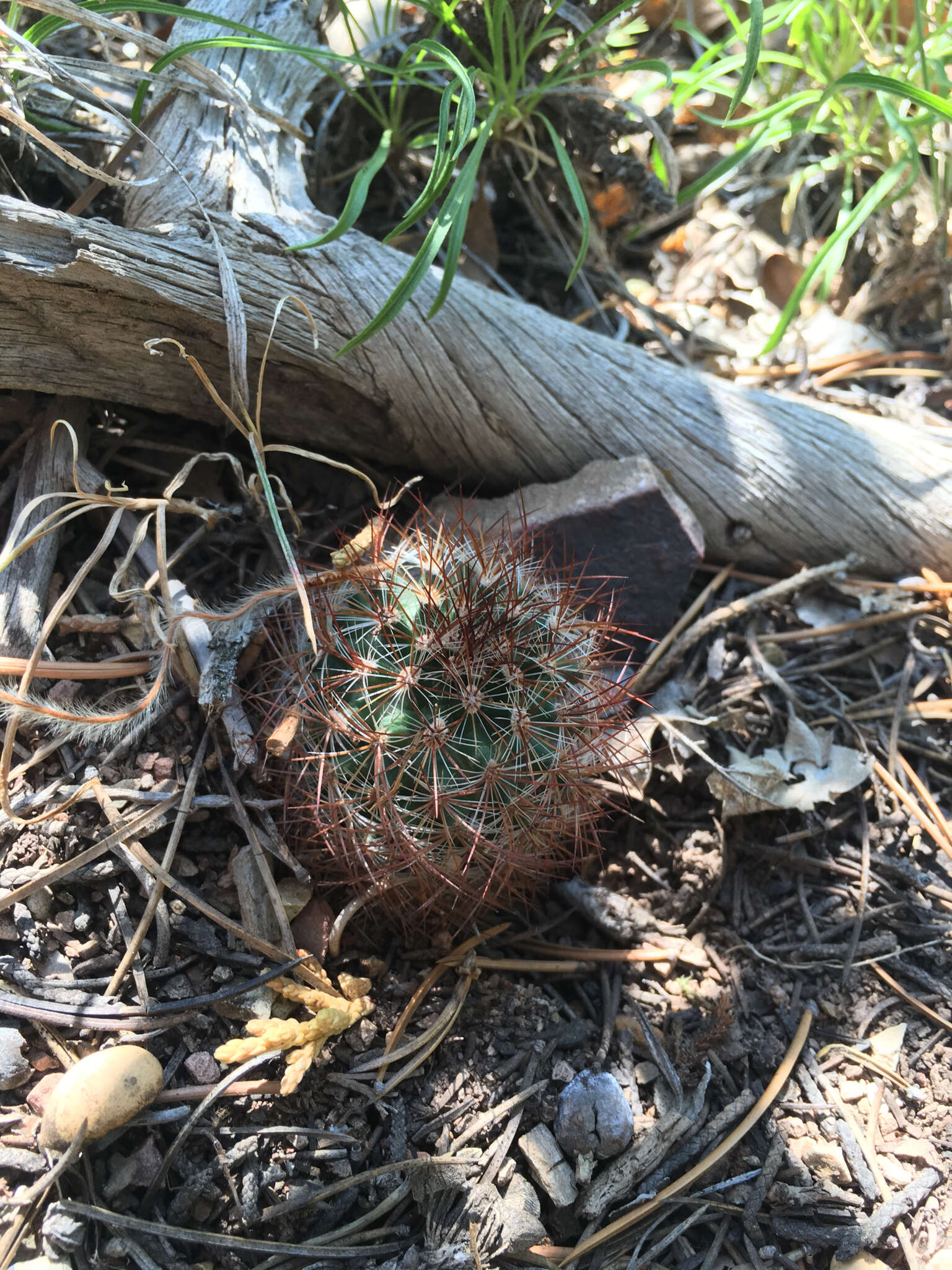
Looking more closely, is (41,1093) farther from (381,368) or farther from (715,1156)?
(381,368)

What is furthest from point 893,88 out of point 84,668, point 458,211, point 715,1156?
point 715,1156

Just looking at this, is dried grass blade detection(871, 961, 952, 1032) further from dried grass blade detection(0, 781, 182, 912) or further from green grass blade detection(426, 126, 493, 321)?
green grass blade detection(426, 126, 493, 321)

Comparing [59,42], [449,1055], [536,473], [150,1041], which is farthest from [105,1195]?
[59,42]

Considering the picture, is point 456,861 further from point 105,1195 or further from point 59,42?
point 59,42

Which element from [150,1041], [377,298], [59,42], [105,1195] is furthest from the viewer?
[59,42]

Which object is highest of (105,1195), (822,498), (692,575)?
(822,498)

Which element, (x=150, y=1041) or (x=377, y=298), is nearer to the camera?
(x=150, y=1041)

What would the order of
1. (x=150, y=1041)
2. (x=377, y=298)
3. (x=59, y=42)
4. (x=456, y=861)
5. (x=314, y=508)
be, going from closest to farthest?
(x=150, y=1041), (x=456, y=861), (x=377, y=298), (x=314, y=508), (x=59, y=42)

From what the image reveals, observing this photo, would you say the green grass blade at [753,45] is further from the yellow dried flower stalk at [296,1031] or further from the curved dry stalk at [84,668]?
the yellow dried flower stalk at [296,1031]

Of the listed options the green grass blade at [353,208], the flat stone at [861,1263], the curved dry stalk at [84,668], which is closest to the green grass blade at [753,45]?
the green grass blade at [353,208]
